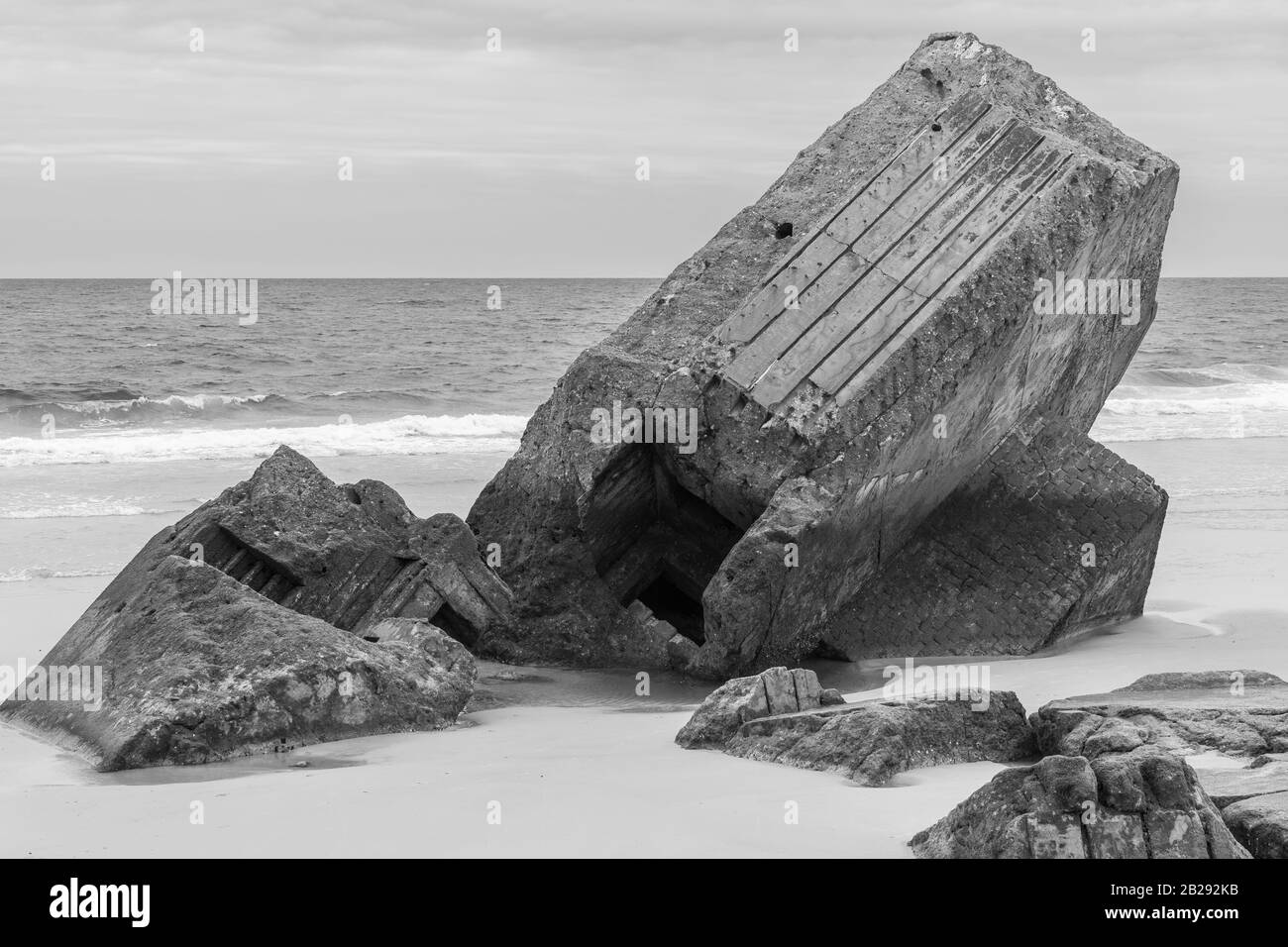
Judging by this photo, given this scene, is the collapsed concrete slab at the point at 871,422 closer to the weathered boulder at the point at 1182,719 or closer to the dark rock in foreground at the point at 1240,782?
the weathered boulder at the point at 1182,719

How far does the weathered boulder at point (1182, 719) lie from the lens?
5590 mm

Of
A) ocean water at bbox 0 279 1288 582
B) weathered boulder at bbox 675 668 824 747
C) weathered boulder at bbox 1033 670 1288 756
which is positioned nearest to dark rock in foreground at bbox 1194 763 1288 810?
weathered boulder at bbox 1033 670 1288 756

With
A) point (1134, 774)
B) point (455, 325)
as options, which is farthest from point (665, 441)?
point (455, 325)

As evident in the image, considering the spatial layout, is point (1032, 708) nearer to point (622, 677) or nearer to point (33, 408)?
point (622, 677)

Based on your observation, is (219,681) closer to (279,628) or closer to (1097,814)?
(279,628)

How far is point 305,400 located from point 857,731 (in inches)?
914

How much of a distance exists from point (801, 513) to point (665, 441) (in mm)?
993

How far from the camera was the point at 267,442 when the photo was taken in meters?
21.0

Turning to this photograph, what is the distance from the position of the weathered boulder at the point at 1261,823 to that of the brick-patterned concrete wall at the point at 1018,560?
374 cm

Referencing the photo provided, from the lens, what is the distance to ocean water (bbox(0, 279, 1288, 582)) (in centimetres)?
1566

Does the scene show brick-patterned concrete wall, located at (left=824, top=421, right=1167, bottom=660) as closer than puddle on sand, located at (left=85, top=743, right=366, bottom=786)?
No

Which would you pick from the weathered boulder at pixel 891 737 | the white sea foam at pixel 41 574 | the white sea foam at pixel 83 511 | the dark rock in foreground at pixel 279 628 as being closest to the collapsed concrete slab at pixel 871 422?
the dark rock in foreground at pixel 279 628

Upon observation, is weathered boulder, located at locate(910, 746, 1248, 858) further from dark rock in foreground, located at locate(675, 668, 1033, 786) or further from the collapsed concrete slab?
the collapsed concrete slab

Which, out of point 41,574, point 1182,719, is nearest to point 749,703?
point 1182,719
